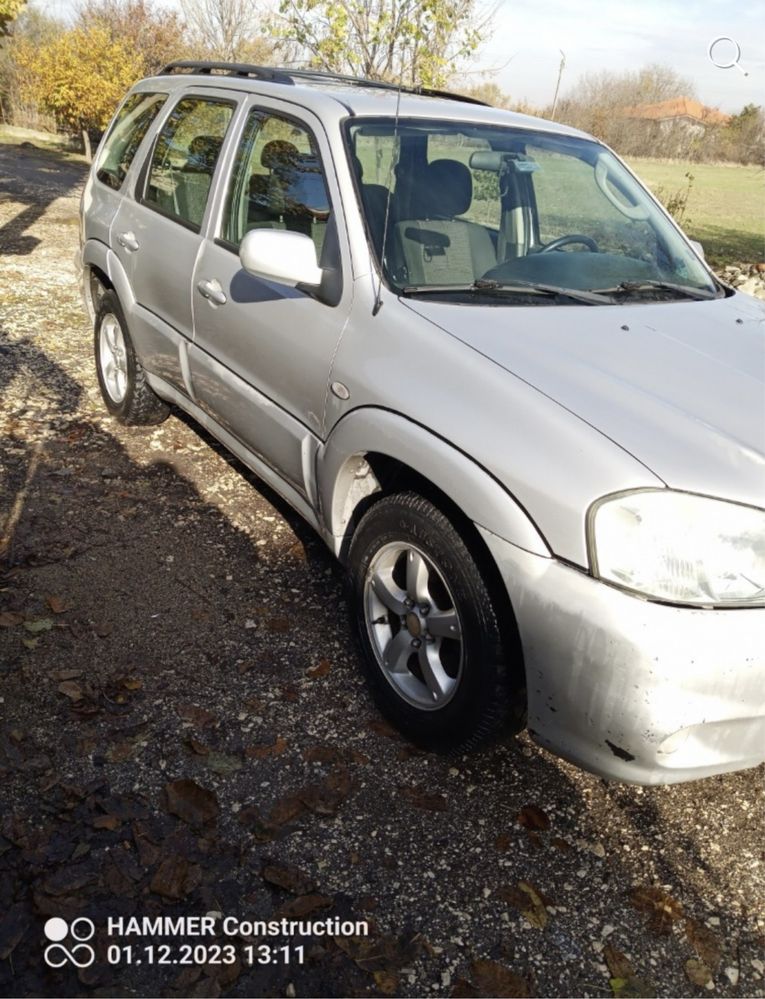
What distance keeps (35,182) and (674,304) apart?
15.7m

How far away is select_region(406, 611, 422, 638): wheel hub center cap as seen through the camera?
110 inches

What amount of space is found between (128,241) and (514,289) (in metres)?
2.51

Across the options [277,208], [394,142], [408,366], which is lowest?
[408,366]

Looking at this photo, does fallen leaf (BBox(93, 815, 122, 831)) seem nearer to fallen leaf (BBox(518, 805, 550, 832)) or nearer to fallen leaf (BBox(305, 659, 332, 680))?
fallen leaf (BBox(305, 659, 332, 680))

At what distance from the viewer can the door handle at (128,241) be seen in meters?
4.52

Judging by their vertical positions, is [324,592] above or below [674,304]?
below

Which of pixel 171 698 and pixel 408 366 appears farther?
pixel 171 698

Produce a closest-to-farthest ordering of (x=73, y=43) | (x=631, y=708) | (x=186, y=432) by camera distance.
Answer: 1. (x=631, y=708)
2. (x=186, y=432)
3. (x=73, y=43)

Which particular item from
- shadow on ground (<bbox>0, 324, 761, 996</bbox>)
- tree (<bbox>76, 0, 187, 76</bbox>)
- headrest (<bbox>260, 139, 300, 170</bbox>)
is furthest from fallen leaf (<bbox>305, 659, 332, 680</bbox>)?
tree (<bbox>76, 0, 187, 76</bbox>)

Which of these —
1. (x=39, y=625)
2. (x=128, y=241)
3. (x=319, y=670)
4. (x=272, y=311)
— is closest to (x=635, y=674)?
(x=319, y=670)

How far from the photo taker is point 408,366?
267 cm

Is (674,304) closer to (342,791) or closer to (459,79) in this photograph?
(342,791)

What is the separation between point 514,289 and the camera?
9.83ft

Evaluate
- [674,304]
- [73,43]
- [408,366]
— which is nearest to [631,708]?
[408,366]
